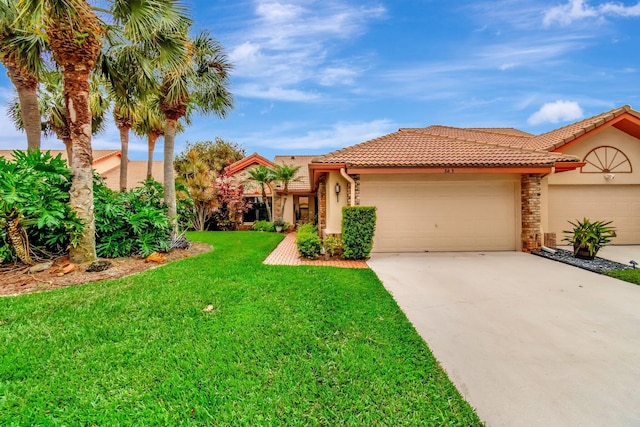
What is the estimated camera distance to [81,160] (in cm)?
748

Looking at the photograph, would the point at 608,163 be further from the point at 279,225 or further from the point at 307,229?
the point at 279,225

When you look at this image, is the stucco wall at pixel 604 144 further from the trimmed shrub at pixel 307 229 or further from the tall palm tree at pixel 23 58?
the tall palm tree at pixel 23 58

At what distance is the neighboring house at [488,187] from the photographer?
9.88m

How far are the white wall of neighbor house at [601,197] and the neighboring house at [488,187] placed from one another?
1.5 inches

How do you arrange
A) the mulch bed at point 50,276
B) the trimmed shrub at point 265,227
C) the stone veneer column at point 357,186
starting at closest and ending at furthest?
the mulch bed at point 50,276, the stone veneer column at point 357,186, the trimmed shrub at point 265,227

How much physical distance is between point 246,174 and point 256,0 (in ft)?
45.7

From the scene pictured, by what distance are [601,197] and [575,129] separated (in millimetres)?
2849

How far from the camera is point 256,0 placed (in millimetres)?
10281

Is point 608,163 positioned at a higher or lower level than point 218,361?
higher

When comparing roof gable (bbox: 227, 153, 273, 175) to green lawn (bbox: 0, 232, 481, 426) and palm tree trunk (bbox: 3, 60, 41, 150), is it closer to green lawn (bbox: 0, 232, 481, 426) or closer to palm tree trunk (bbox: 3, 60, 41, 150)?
palm tree trunk (bbox: 3, 60, 41, 150)

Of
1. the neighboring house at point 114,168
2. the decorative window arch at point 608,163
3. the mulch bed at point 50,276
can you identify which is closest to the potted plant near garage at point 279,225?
the mulch bed at point 50,276

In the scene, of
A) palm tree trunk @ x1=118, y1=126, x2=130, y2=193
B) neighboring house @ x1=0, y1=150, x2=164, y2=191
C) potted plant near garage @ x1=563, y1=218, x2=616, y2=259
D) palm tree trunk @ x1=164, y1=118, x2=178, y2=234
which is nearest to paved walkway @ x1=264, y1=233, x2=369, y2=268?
palm tree trunk @ x1=164, y1=118, x2=178, y2=234

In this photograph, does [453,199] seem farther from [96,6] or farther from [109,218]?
[96,6]

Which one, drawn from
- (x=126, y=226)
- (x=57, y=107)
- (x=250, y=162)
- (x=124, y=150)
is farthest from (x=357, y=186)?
(x=57, y=107)
